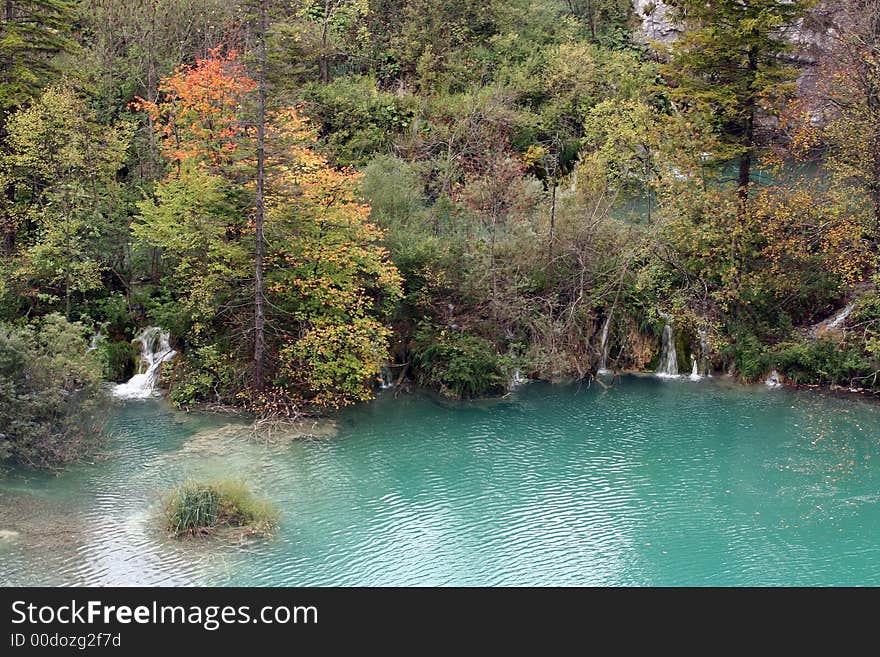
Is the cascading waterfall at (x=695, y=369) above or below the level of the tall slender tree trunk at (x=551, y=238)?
below

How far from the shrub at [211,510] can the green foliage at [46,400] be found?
4257 millimetres

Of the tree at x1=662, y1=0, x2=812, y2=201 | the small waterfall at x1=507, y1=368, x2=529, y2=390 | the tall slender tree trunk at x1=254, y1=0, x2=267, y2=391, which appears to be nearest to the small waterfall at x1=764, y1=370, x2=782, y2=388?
the tree at x1=662, y1=0, x2=812, y2=201

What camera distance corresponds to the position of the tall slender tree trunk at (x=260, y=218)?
25.4m

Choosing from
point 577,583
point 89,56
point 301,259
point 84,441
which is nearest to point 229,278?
point 301,259

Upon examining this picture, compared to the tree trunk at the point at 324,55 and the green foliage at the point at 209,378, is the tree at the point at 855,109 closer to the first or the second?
the green foliage at the point at 209,378

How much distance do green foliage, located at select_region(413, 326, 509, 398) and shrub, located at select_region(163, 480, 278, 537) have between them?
1006 cm

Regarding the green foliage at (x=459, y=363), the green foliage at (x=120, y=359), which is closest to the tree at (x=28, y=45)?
the green foliage at (x=120, y=359)

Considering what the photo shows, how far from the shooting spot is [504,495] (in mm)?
22375

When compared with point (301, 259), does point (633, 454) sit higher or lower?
lower

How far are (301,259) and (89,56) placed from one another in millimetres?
13843

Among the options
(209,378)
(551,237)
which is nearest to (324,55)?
(551,237)

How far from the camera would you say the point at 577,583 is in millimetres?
18281
